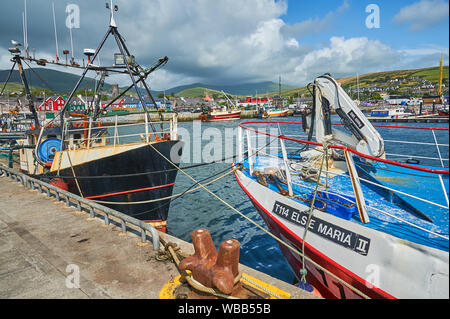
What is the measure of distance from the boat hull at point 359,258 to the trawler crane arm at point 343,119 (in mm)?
2022

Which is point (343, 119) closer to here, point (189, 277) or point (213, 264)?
point (213, 264)

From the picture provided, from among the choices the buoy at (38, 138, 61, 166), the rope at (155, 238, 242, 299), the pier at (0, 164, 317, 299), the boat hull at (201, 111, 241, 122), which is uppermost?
the boat hull at (201, 111, 241, 122)

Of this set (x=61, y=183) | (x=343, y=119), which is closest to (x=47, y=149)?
(x=61, y=183)

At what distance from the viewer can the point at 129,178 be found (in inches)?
359

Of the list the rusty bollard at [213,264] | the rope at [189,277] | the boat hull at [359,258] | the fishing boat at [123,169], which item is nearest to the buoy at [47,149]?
the fishing boat at [123,169]

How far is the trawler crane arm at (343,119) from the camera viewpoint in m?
6.46

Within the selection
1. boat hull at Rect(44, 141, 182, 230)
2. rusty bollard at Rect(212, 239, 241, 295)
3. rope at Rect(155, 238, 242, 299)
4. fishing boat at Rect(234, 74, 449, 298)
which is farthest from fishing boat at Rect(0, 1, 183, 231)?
rusty bollard at Rect(212, 239, 241, 295)

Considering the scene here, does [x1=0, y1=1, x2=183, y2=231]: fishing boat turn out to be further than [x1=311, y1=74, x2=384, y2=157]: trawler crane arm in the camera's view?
Yes

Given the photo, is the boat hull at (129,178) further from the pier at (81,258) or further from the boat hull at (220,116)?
the boat hull at (220,116)

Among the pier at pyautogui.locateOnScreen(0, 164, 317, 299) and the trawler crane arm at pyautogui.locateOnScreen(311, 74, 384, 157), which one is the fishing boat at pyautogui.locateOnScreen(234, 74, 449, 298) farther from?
the pier at pyautogui.locateOnScreen(0, 164, 317, 299)

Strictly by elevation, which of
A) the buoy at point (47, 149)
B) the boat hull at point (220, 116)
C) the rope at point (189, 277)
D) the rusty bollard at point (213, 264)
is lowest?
the rope at point (189, 277)

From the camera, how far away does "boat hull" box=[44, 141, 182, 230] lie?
890 centimetres

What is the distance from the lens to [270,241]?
909 centimetres
